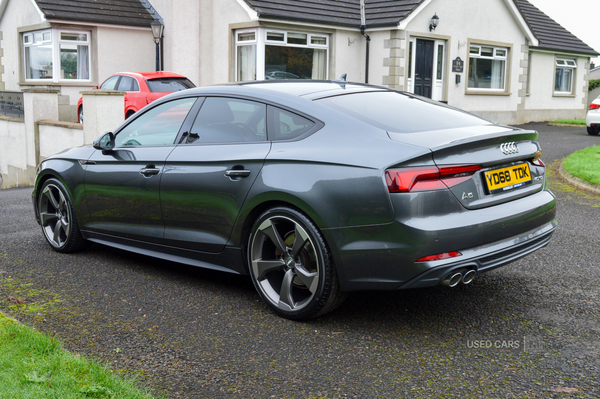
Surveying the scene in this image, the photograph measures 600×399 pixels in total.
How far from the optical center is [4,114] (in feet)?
61.8

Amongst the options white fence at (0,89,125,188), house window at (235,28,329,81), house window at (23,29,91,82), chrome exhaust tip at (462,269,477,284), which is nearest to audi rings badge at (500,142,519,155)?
chrome exhaust tip at (462,269,477,284)

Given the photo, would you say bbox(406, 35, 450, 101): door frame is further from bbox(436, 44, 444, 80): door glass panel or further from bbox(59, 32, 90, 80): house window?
bbox(59, 32, 90, 80): house window

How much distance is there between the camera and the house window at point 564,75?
28.3 m

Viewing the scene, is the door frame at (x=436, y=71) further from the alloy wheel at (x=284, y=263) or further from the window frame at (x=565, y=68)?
the alloy wheel at (x=284, y=263)

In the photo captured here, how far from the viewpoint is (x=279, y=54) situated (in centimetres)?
1950

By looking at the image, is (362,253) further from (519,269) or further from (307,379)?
(519,269)

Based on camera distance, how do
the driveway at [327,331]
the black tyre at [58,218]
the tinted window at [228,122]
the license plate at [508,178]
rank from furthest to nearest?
the black tyre at [58,218], the tinted window at [228,122], the license plate at [508,178], the driveway at [327,331]

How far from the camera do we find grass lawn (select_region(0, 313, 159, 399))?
119 inches

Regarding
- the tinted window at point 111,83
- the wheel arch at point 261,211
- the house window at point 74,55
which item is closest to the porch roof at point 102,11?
the house window at point 74,55

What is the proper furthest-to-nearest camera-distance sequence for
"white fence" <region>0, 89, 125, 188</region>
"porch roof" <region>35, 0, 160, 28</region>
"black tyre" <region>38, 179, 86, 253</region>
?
"porch roof" <region>35, 0, 160, 28</region> < "white fence" <region>0, 89, 125, 188</region> < "black tyre" <region>38, 179, 86, 253</region>

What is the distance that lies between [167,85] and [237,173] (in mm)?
13815

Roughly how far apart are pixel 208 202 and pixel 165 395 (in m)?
1.70

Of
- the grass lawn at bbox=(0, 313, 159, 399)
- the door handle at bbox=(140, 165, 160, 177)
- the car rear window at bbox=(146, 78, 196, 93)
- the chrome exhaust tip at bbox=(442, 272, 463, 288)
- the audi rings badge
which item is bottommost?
the grass lawn at bbox=(0, 313, 159, 399)

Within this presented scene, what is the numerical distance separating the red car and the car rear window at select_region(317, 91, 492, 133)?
42.3ft
